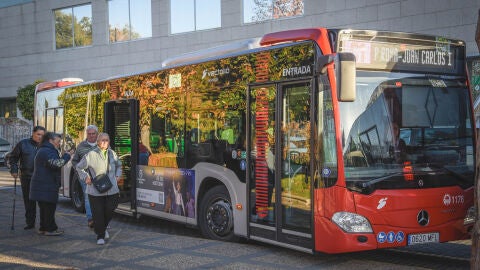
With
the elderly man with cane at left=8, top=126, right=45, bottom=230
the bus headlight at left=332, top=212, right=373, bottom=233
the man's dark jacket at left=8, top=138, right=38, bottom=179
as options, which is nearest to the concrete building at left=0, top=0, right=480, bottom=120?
the bus headlight at left=332, top=212, right=373, bottom=233

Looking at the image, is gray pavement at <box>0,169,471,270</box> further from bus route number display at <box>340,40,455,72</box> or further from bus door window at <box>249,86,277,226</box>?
bus route number display at <box>340,40,455,72</box>

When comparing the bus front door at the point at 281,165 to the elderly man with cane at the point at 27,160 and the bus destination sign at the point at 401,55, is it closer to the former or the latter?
the bus destination sign at the point at 401,55

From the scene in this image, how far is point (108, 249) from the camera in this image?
26.3ft

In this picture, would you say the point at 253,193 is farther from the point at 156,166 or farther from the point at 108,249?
the point at 156,166

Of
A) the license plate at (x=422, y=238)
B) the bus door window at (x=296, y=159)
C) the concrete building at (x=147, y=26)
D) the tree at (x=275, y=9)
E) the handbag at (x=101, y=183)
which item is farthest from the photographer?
the tree at (x=275, y=9)

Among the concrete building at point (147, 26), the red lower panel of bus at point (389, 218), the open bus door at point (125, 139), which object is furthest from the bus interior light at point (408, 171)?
the concrete building at point (147, 26)

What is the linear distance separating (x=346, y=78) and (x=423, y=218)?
1885mm

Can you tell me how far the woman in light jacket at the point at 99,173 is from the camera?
8.47 metres

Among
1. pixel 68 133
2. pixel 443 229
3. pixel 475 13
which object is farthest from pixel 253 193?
pixel 475 13

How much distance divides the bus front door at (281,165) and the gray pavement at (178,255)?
0.37m

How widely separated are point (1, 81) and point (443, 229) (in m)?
34.1

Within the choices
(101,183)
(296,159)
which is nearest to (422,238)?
(296,159)

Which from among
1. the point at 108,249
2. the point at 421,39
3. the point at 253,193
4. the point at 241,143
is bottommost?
the point at 108,249

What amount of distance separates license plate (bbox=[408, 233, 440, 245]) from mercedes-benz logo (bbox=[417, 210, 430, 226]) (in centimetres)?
13
